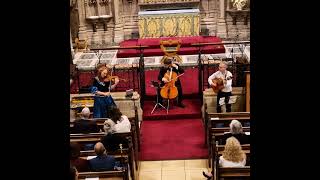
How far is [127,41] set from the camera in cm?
1692

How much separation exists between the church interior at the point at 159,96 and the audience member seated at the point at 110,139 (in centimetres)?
2

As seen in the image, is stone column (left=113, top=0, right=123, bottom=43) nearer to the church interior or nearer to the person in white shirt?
the church interior

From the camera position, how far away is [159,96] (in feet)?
33.9

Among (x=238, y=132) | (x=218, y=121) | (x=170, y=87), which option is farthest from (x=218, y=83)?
(x=238, y=132)

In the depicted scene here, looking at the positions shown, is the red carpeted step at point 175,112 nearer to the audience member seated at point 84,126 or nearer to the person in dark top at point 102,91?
the person in dark top at point 102,91

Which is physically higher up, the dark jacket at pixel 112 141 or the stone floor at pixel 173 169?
the dark jacket at pixel 112 141

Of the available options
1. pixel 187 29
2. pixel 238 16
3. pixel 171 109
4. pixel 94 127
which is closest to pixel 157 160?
pixel 94 127

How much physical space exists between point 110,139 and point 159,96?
11.9 feet

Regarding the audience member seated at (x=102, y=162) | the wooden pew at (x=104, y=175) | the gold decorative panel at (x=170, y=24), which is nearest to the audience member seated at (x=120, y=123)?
the audience member seated at (x=102, y=162)

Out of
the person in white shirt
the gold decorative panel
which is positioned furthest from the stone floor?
the gold decorative panel

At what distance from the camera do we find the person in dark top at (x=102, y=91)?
27.5 feet
